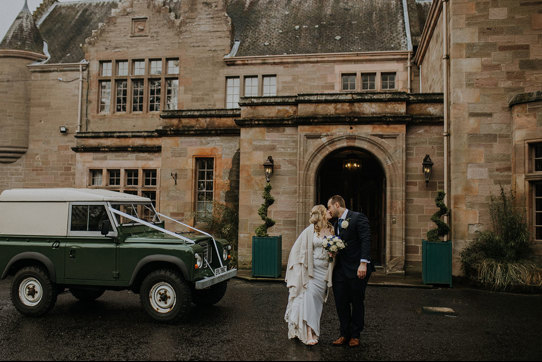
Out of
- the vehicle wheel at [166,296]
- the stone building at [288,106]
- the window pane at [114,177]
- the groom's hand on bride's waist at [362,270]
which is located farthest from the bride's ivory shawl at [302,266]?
the window pane at [114,177]

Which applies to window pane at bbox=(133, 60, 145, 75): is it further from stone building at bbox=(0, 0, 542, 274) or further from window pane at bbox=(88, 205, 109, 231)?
window pane at bbox=(88, 205, 109, 231)

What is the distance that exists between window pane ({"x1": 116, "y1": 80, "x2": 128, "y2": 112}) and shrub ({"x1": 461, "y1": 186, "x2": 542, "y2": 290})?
1470 cm

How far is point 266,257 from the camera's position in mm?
10750

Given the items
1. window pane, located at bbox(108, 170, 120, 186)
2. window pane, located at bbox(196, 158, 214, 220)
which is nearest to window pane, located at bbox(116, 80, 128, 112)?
window pane, located at bbox(108, 170, 120, 186)

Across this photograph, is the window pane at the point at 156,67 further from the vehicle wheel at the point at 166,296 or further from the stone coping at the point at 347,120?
the vehicle wheel at the point at 166,296

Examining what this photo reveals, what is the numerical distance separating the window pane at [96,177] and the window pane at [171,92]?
13.7 feet

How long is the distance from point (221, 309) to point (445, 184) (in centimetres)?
670

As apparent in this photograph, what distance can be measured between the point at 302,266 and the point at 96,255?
3.46 meters

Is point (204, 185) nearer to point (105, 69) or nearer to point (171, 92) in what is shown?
point (171, 92)

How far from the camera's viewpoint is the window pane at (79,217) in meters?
7.30

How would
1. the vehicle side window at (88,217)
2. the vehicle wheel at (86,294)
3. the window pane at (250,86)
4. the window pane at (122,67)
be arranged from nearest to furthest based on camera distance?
the vehicle side window at (88,217)
the vehicle wheel at (86,294)
the window pane at (250,86)
the window pane at (122,67)

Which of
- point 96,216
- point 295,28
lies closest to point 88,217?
point 96,216

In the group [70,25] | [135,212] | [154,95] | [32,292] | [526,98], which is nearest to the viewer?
[32,292]

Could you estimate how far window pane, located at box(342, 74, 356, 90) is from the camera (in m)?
17.2
